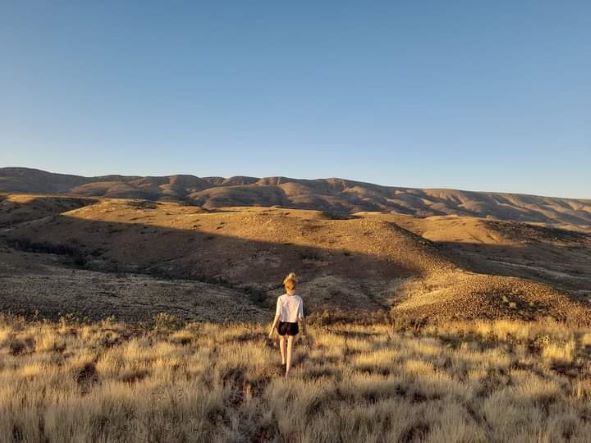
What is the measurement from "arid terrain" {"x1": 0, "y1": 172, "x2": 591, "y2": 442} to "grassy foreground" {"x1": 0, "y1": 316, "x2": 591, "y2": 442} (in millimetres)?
39

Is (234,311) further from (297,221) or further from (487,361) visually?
(297,221)

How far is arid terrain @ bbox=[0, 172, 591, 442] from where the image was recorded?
655 centimetres

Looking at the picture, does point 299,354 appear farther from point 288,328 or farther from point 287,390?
point 287,390

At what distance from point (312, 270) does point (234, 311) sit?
1231cm

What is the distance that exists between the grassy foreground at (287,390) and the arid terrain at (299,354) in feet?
0.13

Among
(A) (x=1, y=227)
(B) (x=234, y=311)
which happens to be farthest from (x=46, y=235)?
(B) (x=234, y=311)

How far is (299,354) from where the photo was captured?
12375 millimetres

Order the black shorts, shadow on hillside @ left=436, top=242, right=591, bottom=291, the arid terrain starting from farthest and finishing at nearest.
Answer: shadow on hillside @ left=436, top=242, right=591, bottom=291, the black shorts, the arid terrain

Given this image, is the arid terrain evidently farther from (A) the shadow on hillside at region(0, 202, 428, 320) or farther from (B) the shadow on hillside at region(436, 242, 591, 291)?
(B) the shadow on hillside at region(436, 242, 591, 291)

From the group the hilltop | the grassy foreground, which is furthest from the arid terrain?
the hilltop

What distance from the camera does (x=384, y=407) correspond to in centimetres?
744

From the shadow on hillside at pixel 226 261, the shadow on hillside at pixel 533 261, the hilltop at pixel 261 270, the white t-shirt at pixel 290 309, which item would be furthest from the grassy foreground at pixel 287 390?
the shadow on hillside at pixel 533 261

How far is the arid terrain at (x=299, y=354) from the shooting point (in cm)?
655

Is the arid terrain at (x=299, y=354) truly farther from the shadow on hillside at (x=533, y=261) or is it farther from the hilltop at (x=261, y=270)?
the shadow on hillside at (x=533, y=261)
